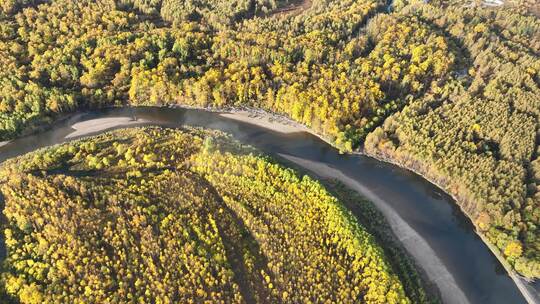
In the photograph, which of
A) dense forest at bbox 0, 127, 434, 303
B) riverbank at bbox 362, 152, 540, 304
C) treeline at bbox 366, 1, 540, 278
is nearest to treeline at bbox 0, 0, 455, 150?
treeline at bbox 366, 1, 540, 278

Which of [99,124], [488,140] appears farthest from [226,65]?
[488,140]

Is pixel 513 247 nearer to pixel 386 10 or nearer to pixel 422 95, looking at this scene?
pixel 422 95

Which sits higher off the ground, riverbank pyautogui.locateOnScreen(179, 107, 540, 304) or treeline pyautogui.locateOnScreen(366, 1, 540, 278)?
treeline pyautogui.locateOnScreen(366, 1, 540, 278)

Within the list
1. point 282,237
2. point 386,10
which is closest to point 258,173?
point 282,237

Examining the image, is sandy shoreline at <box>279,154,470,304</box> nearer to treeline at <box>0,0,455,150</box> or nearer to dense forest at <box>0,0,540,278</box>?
treeline at <box>0,0,455,150</box>

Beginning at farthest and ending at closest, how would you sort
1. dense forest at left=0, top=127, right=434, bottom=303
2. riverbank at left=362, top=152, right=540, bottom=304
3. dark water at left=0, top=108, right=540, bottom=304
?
dark water at left=0, top=108, right=540, bottom=304 → riverbank at left=362, top=152, right=540, bottom=304 → dense forest at left=0, top=127, right=434, bottom=303

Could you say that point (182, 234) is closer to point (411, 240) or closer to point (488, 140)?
point (411, 240)
